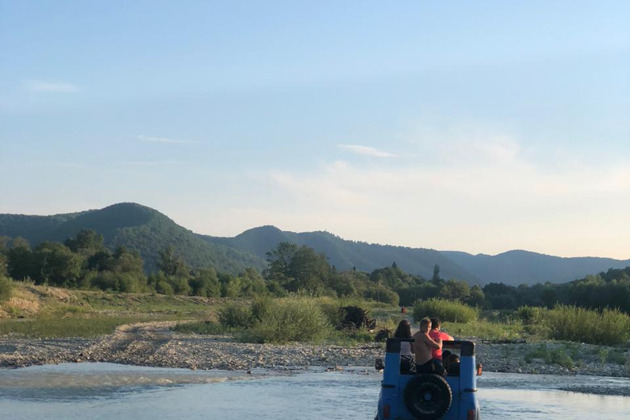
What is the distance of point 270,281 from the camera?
109m

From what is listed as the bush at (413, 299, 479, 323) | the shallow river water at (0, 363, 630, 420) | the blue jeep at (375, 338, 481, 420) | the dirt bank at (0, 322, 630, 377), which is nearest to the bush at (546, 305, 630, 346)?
the dirt bank at (0, 322, 630, 377)

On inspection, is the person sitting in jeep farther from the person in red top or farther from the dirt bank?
the dirt bank

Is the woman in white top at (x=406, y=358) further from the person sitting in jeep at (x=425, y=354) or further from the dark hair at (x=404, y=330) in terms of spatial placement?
the dark hair at (x=404, y=330)

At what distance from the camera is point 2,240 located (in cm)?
12900

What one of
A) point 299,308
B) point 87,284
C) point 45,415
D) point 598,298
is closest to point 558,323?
point 299,308

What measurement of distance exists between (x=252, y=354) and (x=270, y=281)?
79.5 meters

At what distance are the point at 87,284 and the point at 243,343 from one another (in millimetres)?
53916

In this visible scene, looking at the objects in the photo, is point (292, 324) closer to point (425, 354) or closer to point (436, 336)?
point (436, 336)

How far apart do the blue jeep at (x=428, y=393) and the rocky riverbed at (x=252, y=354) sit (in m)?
14.0

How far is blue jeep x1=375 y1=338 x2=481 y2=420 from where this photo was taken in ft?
39.0

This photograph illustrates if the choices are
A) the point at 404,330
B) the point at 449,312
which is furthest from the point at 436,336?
the point at 449,312

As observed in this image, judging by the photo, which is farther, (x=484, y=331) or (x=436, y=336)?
(x=484, y=331)

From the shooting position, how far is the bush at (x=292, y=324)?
1361 inches

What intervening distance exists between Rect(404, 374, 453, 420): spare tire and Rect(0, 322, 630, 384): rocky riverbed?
562 inches
